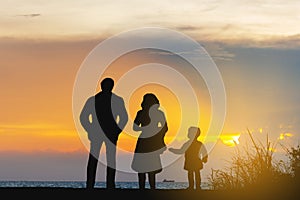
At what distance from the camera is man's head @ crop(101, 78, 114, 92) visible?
625 inches

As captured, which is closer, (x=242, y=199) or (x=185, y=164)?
(x=242, y=199)

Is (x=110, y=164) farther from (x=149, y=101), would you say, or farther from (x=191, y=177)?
(x=191, y=177)

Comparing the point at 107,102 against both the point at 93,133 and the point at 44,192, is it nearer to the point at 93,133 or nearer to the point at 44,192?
the point at 93,133

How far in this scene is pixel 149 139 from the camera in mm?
17219

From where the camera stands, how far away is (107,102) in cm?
1588

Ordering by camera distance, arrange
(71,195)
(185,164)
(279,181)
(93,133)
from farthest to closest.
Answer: (185,164), (279,181), (93,133), (71,195)

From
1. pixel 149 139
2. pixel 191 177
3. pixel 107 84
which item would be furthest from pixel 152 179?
pixel 107 84

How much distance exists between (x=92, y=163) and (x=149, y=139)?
171 cm

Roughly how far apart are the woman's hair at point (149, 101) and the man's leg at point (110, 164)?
1.42m

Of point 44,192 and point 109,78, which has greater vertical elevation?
point 109,78

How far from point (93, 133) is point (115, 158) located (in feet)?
2.45

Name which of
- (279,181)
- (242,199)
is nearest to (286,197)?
(242,199)

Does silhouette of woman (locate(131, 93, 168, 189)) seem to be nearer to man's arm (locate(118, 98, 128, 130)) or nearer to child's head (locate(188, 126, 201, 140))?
man's arm (locate(118, 98, 128, 130))

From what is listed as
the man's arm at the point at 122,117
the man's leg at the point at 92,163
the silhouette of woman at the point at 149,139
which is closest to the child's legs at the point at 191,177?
the silhouette of woman at the point at 149,139
